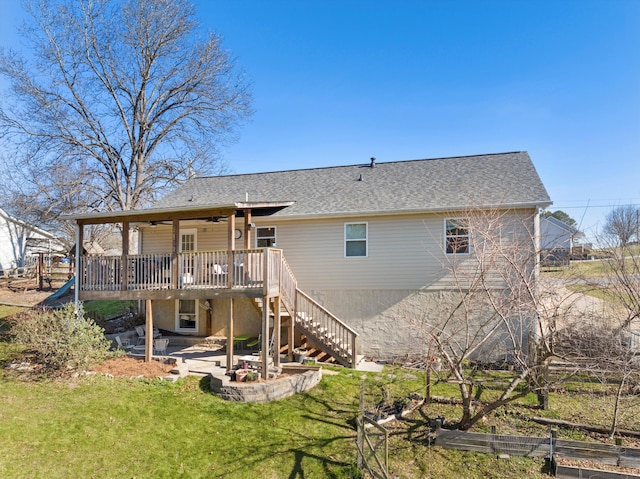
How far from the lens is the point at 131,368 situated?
10.0 metres

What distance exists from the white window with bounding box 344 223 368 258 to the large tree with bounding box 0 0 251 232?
13796 millimetres

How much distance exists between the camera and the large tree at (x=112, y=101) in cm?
1989

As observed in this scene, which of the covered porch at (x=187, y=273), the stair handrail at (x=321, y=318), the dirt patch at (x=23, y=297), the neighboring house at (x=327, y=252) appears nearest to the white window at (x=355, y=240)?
the neighboring house at (x=327, y=252)

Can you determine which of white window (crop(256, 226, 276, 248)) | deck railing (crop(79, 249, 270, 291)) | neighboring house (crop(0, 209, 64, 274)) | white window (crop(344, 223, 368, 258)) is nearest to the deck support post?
deck railing (crop(79, 249, 270, 291))

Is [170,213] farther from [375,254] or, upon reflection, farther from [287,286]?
[375,254]

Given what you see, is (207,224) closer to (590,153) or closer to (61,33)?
(61,33)

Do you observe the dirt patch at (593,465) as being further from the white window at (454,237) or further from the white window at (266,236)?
the white window at (266,236)

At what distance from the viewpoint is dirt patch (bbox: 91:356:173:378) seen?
962 cm

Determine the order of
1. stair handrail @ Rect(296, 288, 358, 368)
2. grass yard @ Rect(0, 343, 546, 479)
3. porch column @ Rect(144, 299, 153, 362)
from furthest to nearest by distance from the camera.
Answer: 1. stair handrail @ Rect(296, 288, 358, 368)
2. porch column @ Rect(144, 299, 153, 362)
3. grass yard @ Rect(0, 343, 546, 479)

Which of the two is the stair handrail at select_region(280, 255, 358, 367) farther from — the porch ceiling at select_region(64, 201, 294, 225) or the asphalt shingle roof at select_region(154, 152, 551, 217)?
the asphalt shingle roof at select_region(154, 152, 551, 217)

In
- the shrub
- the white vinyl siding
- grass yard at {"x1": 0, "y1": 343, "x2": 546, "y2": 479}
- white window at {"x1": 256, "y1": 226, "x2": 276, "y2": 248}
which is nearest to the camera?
grass yard at {"x1": 0, "y1": 343, "x2": 546, "y2": 479}

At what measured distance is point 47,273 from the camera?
77.0ft

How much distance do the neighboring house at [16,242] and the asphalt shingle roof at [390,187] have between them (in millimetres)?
17111

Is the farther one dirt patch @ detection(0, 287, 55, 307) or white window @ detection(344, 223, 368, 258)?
dirt patch @ detection(0, 287, 55, 307)
